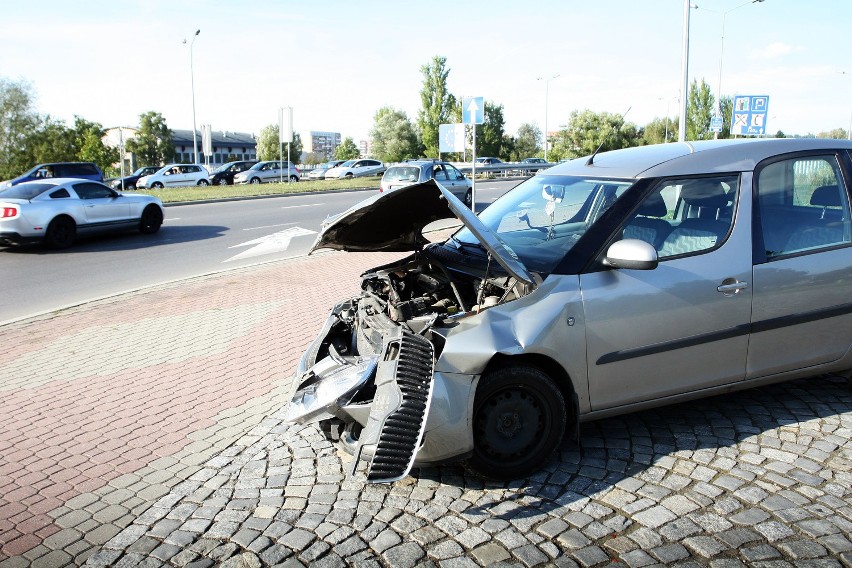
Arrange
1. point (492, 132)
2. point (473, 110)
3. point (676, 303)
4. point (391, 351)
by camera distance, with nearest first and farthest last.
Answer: point (391, 351) < point (676, 303) < point (473, 110) < point (492, 132)

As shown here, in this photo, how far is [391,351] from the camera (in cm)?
371

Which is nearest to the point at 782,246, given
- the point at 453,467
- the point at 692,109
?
the point at 453,467

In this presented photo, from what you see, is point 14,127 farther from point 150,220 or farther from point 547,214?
point 547,214

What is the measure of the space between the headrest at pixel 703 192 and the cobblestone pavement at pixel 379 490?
145cm

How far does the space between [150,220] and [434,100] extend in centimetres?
3884

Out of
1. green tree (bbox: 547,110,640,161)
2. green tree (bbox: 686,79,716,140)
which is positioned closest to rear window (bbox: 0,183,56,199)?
green tree (bbox: 547,110,640,161)

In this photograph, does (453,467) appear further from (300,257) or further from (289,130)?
(289,130)

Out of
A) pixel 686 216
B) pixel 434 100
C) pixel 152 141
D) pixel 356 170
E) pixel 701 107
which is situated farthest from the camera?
pixel 152 141

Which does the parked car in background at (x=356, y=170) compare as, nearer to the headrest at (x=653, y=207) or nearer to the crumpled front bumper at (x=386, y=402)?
the headrest at (x=653, y=207)

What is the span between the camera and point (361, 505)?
12.4ft

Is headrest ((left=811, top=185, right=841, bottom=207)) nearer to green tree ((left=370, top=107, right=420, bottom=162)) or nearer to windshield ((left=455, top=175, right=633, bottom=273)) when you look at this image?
windshield ((left=455, top=175, right=633, bottom=273))

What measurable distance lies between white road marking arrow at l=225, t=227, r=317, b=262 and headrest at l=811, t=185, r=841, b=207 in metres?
10.6

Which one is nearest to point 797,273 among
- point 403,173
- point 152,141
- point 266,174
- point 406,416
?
point 406,416

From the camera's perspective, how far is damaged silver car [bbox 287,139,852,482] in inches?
145
